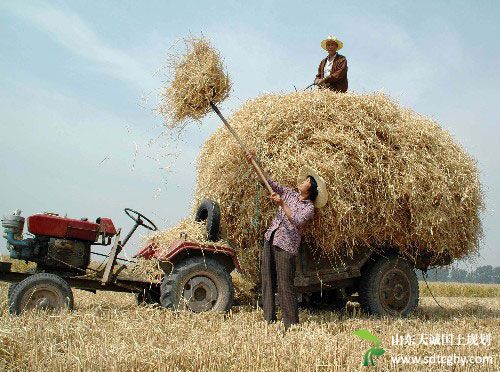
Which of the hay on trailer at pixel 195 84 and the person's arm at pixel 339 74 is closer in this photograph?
the hay on trailer at pixel 195 84

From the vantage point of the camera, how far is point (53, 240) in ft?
20.5

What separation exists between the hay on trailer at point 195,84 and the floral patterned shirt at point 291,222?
1388 mm

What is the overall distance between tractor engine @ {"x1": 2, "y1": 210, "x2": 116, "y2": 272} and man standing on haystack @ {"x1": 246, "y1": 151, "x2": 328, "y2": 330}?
226 cm

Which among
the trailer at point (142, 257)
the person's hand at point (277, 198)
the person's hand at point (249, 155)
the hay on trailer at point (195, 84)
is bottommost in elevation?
the trailer at point (142, 257)

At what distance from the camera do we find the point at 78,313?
5.46 meters

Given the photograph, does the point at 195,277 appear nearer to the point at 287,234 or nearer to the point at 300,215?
the point at 287,234

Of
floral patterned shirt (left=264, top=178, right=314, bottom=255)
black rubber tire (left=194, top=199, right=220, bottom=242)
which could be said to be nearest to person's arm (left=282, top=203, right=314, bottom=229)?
floral patterned shirt (left=264, top=178, right=314, bottom=255)

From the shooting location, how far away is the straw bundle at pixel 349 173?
6.14 meters

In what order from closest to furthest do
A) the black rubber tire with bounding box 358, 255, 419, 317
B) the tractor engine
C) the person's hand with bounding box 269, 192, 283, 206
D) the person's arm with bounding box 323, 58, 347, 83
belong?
1. the person's hand with bounding box 269, 192, 283, 206
2. the tractor engine
3. the black rubber tire with bounding box 358, 255, 419, 317
4. the person's arm with bounding box 323, 58, 347, 83

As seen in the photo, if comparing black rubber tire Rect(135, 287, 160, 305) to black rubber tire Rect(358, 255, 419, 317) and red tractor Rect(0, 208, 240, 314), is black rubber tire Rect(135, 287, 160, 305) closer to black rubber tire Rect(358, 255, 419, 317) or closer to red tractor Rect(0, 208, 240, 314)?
red tractor Rect(0, 208, 240, 314)

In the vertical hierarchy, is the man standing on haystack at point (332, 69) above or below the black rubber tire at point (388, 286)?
above

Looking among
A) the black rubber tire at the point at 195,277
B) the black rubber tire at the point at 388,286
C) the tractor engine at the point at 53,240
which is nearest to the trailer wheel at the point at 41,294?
the tractor engine at the point at 53,240

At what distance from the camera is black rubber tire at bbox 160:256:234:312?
19.6 ft

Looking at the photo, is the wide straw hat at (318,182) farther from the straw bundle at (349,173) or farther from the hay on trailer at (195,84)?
the hay on trailer at (195,84)
